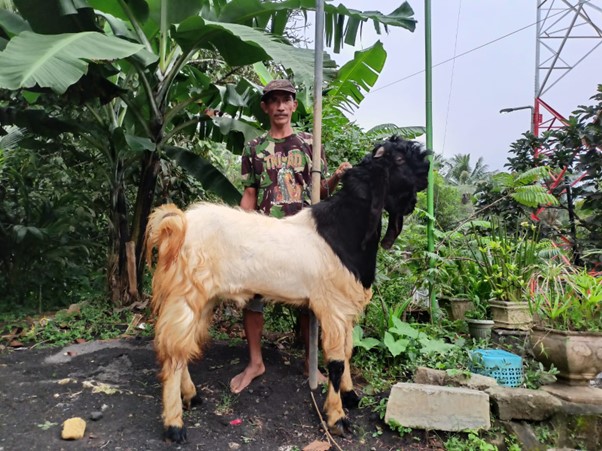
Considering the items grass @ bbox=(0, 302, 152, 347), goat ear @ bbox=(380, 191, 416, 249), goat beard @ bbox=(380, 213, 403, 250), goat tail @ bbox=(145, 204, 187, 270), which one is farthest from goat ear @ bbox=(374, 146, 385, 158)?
grass @ bbox=(0, 302, 152, 347)

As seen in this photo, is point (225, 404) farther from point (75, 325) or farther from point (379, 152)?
point (75, 325)

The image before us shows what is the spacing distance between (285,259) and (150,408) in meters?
1.47

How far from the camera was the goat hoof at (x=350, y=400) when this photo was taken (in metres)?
3.44

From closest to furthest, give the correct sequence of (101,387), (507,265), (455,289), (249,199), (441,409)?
(441,409) < (101,387) < (249,199) < (507,265) < (455,289)

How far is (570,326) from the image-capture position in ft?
11.8

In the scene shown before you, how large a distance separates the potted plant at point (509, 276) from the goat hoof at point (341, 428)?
216 centimetres

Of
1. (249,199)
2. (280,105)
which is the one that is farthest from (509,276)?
(280,105)

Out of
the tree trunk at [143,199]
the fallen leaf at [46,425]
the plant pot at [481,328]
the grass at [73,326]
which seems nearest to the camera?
the fallen leaf at [46,425]

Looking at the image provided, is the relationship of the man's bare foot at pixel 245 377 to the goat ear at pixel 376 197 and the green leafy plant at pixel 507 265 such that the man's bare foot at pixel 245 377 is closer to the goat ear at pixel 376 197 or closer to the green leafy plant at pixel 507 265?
the goat ear at pixel 376 197

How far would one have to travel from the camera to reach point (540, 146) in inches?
286

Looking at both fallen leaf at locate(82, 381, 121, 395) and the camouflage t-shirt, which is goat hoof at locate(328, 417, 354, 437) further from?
fallen leaf at locate(82, 381, 121, 395)

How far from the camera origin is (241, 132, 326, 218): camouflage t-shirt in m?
3.69

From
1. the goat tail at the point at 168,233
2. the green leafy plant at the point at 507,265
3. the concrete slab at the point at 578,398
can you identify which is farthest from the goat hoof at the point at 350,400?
the green leafy plant at the point at 507,265

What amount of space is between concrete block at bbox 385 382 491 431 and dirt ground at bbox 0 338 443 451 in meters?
0.11
